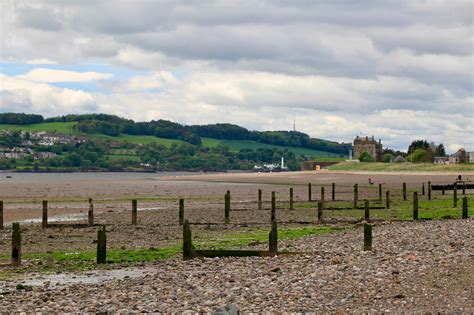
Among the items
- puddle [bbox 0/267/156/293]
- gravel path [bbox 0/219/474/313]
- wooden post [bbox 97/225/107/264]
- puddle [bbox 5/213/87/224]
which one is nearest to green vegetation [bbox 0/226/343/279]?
wooden post [bbox 97/225/107/264]

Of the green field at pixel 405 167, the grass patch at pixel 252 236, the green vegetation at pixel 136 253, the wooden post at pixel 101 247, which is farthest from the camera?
the green field at pixel 405 167

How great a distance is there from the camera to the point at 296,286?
63.4 feet

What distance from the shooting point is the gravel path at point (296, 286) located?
17406 mm

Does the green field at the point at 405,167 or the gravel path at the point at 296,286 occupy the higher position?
the green field at the point at 405,167

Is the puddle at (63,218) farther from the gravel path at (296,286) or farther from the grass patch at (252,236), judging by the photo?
the gravel path at (296,286)

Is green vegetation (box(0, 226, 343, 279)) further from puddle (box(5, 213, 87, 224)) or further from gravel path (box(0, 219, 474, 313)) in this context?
puddle (box(5, 213, 87, 224))

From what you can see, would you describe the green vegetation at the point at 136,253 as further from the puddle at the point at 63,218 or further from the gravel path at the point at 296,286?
the puddle at the point at 63,218

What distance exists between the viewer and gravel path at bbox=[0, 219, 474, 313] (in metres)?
17.4

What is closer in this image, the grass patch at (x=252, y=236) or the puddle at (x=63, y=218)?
the grass patch at (x=252, y=236)

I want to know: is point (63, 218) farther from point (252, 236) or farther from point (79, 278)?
point (79, 278)

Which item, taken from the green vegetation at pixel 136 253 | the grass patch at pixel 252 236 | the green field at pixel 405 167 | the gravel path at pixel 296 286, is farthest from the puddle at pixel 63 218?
the green field at pixel 405 167

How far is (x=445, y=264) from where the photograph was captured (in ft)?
68.4

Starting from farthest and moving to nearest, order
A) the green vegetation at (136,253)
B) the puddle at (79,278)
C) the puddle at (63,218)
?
1. the puddle at (63,218)
2. the green vegetation at (136,253)
3. the puddle at (79,278)

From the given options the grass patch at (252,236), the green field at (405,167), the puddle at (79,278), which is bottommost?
the puddle at (79,278)
